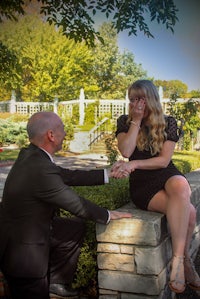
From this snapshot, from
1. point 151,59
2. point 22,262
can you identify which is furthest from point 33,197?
point 151,59

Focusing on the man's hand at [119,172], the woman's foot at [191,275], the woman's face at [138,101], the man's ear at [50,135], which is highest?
the woman's face at [138,101]

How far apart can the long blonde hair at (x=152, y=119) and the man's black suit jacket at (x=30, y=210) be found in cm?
42

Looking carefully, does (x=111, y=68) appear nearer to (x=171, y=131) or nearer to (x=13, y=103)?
(x=13, y=103)

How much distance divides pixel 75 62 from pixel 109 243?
46.1 feet

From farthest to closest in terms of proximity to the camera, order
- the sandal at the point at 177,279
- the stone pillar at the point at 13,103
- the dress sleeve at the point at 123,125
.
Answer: the stone pillar at the point at 13,103, the dress sleeve at the point at 123,125, the sandal at the point at 177,279

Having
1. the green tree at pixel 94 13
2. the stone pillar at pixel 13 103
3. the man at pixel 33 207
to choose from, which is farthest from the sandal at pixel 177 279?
the stone pillar at pixel 13 103

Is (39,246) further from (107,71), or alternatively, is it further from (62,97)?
(107,71)

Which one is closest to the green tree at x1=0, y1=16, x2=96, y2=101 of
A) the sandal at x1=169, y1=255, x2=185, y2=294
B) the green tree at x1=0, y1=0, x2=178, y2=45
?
the green tree at x1=0, y1=0, x2=178, y2=45

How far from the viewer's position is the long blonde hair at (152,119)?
1455 millimetres

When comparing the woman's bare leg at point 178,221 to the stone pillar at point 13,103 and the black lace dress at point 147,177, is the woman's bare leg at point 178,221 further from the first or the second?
the stone pillar at point 13,103

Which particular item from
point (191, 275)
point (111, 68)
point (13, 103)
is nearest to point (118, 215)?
point (191, 275)

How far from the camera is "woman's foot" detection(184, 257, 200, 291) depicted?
1.38 meters

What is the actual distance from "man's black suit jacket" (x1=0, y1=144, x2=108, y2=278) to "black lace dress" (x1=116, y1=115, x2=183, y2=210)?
35 centimetres

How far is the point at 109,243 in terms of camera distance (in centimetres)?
133
